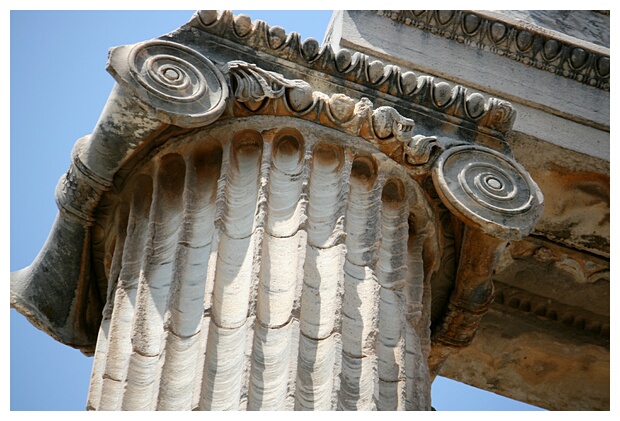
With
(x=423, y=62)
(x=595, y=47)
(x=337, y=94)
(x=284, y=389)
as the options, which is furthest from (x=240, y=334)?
(x=595, y=47)

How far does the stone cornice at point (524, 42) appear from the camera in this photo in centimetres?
1368

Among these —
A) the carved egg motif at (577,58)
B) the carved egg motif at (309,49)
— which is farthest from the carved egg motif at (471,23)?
the carved egg motif at (309,49)

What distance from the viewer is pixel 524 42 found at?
13.8 metres

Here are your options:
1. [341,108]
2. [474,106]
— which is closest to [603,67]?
[474,106]

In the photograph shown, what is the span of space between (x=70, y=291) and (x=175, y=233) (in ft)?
4.29

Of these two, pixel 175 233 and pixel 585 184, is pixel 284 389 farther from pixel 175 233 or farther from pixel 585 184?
pixel 585 184

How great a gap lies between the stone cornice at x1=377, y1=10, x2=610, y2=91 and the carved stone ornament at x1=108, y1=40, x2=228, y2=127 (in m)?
3.08

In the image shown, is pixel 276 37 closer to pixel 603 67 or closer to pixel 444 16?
pixel 444 16

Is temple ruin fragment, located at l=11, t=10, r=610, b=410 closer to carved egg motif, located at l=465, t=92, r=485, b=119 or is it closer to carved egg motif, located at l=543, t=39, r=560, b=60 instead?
carved egg motif, located at l=465, t=92, r=485, b=119

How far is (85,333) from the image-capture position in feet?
38.8

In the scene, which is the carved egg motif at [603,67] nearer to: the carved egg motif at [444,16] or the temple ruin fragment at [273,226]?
the carved egg motif at [444,16]

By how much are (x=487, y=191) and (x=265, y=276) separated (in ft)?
6.20

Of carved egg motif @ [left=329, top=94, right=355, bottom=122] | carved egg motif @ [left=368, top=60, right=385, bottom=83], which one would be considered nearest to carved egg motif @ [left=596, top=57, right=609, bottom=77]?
carved egg motif @ [left=368, top=60, right=385, bottom=83]

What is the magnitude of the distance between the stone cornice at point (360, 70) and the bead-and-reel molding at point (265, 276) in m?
0.72
